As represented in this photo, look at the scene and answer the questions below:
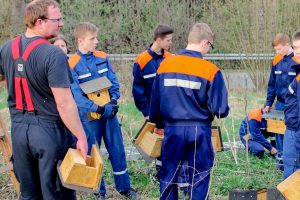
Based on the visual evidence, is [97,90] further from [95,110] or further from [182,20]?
[182,20]

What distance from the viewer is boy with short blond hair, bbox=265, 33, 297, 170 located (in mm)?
8250

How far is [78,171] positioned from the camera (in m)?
4.35

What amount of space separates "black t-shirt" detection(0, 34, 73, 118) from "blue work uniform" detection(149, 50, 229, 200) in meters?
1.28

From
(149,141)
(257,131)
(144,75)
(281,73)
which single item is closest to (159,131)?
(149,141)

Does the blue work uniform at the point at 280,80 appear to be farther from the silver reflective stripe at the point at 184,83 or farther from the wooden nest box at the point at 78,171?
the wooden nest box at the point at 78,171

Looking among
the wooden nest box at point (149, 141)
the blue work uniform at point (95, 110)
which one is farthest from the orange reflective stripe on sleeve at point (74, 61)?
the wooden nest box at point (149, 141)

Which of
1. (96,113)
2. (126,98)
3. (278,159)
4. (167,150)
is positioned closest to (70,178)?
(167,150)

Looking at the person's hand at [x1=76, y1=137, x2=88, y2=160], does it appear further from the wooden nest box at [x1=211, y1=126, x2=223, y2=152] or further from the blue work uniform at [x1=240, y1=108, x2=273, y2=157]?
the blue work uniform at [x1=240, y1=108, x2=273, y2=157]

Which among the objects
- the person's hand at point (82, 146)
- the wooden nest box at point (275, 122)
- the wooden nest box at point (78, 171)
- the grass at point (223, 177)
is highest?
the person's hand at point (82, 146)

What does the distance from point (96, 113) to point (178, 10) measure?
33.8ft

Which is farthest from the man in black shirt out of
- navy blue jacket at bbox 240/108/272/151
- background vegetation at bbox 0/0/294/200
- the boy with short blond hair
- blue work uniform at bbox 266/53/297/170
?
background vegetation at bbox 0/0/294/200

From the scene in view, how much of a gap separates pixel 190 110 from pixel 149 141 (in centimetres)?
104

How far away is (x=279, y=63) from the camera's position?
850 cm

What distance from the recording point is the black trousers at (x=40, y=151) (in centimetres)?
451
